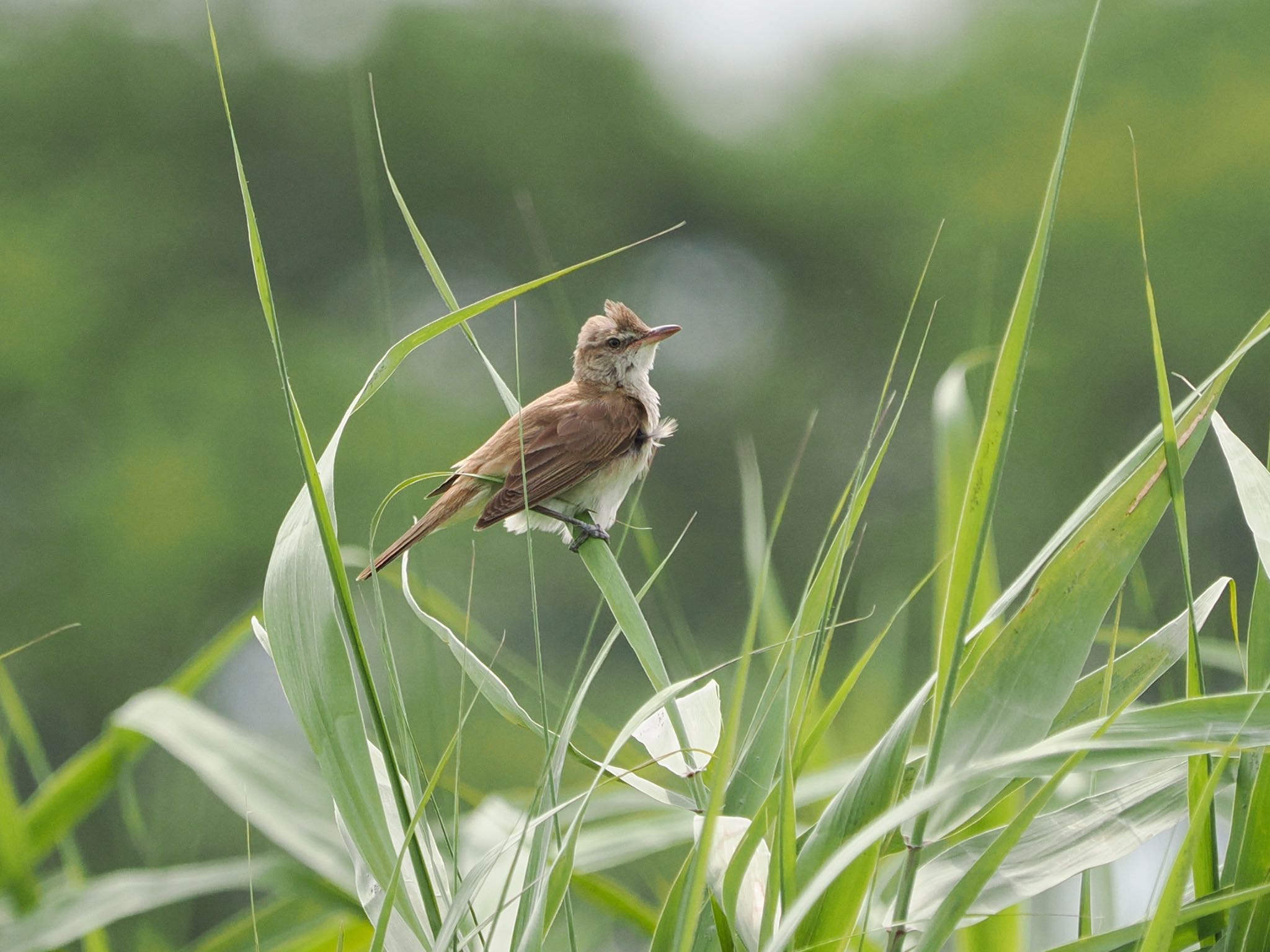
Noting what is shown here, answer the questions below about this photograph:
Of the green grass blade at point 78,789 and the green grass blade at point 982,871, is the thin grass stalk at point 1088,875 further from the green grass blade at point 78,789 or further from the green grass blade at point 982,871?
the green grass blade at point 78,789

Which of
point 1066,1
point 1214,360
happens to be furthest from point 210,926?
point 1066,1

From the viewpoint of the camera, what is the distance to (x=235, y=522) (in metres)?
14.6

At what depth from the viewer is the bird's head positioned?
374cm

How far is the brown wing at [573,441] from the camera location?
3.25 meters

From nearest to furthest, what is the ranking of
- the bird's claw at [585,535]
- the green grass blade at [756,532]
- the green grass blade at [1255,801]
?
the green grass blade at [1255,801] → the green grass blade at [756,532] → the bird's claw at [585,535]

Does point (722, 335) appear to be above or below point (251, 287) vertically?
below

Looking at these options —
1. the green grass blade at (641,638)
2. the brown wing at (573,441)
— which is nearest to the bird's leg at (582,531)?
the brown wing at (573,441)

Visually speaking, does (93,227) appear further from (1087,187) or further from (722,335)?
(1087,187)

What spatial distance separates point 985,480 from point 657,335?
8.55 feet

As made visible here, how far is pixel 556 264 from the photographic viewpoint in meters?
12.1

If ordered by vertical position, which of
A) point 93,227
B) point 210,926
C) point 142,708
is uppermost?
point 93,227

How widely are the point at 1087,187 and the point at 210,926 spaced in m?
14.8

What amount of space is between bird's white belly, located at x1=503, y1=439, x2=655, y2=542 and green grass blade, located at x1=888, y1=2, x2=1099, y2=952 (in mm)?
2130

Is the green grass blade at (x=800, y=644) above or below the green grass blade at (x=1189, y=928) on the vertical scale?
above
